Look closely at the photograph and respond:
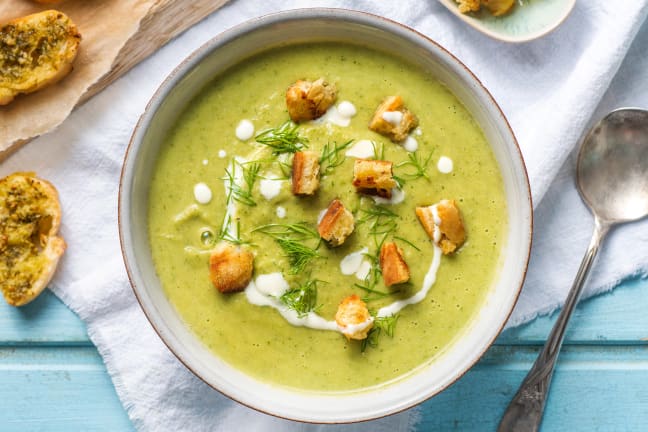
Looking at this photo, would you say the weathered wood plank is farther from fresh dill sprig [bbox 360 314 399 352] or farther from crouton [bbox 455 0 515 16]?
crouton [bbox 455 0 515 16]

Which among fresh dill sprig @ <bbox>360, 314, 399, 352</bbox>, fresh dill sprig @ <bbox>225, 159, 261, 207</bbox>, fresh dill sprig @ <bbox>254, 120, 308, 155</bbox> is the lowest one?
fresh dill sprig @ <bbox>360, 314, 399, 352</bbox>

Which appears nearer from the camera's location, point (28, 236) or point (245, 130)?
point (245, 130)

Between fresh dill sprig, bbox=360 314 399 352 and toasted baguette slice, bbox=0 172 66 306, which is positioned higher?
toasted baguette slice, bbox=0 172 66 306

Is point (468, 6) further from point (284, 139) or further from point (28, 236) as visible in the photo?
point (28, 236)

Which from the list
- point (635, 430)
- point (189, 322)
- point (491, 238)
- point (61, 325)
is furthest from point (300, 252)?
point (635, 430)

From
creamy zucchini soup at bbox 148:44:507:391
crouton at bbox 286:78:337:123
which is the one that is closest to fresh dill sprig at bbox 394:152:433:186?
creamy zucchini soup at bbox 148:44:507:391

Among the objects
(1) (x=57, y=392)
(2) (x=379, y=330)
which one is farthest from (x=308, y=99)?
(1) (x=57, y=392)

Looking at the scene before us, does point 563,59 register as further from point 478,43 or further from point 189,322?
point 189,322
